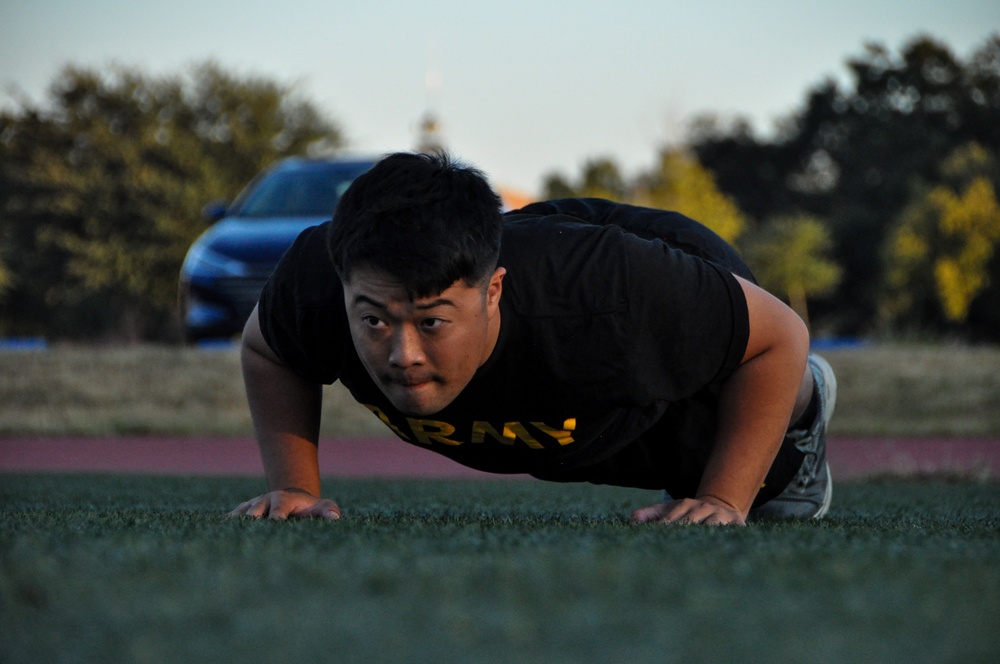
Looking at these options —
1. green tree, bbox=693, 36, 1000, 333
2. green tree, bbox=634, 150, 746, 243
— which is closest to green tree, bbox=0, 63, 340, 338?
green tree, bbox=634, 150, 746, 243

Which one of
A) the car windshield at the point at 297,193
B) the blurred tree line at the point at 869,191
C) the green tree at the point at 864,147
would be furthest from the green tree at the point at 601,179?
the car windshield at the point at 297,193

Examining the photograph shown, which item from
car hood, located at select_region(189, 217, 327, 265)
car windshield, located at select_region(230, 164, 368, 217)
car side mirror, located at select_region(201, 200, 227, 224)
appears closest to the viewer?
car hood, located at select_region(189, 217, 327, 265)

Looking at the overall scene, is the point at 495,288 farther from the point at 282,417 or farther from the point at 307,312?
the point at 282,417

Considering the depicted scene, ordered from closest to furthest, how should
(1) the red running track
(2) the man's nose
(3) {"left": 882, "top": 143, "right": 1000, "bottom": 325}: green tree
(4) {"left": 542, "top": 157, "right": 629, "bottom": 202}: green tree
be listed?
(2) the man's nose, (1) the red running track, (3) {"left": 882, "top": 143, "right": 1000, "bottom": 325}: green tree, (4) {"left": 542, "top": 157, "right": 629, "bottom": 202}: green tree

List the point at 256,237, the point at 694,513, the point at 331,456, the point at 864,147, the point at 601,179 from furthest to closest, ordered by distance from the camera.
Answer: the point at 864,147, the point at 601,179, the point at 256,237, the point at 331,456, the point at 694,513

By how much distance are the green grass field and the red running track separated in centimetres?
472

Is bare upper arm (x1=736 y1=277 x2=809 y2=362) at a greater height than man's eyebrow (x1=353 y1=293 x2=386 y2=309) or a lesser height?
lesser

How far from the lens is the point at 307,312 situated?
246 centimetres

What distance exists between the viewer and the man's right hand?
255 centimetres

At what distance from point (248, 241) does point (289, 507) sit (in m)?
6.25

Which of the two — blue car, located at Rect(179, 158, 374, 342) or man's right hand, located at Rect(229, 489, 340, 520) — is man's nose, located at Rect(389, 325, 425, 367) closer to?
man's right hand, located at Rect(229, 489, 340, 520)

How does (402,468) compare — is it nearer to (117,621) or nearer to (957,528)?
(957,528)

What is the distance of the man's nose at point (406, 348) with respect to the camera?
2.13 meters

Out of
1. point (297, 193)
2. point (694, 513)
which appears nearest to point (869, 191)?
point (297, 193)
